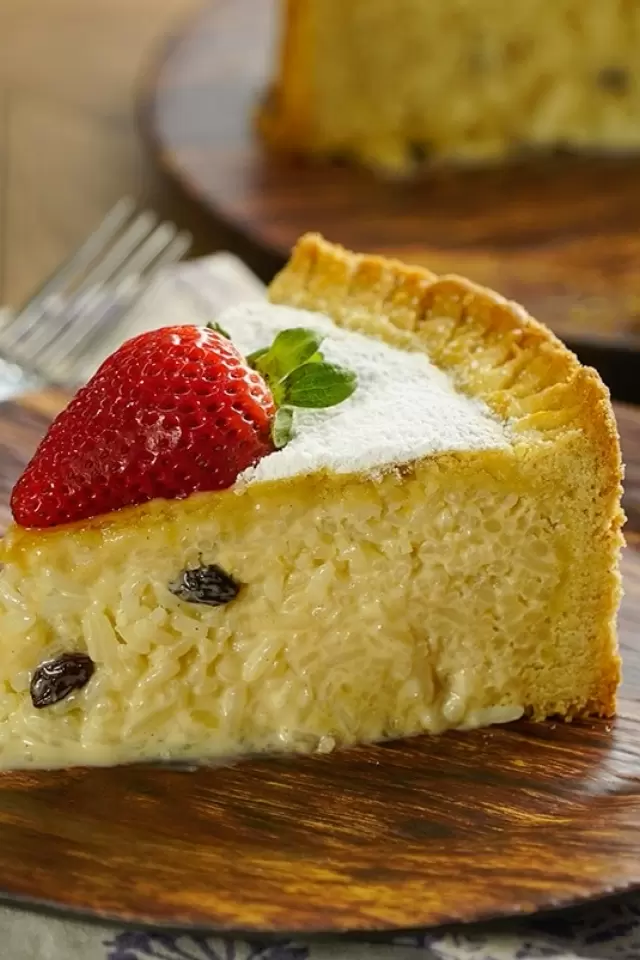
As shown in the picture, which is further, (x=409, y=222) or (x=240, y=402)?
(x=409, y=222)

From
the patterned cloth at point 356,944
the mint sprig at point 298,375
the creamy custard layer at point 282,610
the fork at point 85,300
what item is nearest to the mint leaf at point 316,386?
the mint sprig at point 298,375

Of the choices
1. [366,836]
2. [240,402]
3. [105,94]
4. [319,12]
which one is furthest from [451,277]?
[105,94]

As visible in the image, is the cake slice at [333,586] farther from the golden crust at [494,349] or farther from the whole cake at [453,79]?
the whole cake at [453,79]

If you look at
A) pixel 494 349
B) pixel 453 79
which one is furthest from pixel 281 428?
pixel 453 79

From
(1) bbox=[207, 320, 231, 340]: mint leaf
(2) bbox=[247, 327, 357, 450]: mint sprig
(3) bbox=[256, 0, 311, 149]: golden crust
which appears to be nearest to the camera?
(2) bbox=[247, 327, 357, 450]: mint sprig

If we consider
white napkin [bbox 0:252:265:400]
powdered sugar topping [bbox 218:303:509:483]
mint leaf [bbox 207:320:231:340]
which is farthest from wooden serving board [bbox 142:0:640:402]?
mint leaf [bbox 207:320:231:340]

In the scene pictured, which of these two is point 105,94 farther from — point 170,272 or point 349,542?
point 349,542

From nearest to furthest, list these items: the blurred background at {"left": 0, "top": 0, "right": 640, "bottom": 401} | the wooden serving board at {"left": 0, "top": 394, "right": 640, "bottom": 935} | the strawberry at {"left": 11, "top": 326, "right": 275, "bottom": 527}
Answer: the wooden serving board at {"left": 0, "top": 394, "right": 640, "bottom": 935}
the strawberry at {"left": 11, "top": 326, "right": 275, "bottom": 527}
the blurred background at {"left": 0, "top": 0, "right": 640, "bottom": 401}

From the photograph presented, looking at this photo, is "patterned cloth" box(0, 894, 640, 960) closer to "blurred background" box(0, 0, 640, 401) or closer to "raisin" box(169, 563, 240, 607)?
"raisin" box(169, 563, 240, 607)
